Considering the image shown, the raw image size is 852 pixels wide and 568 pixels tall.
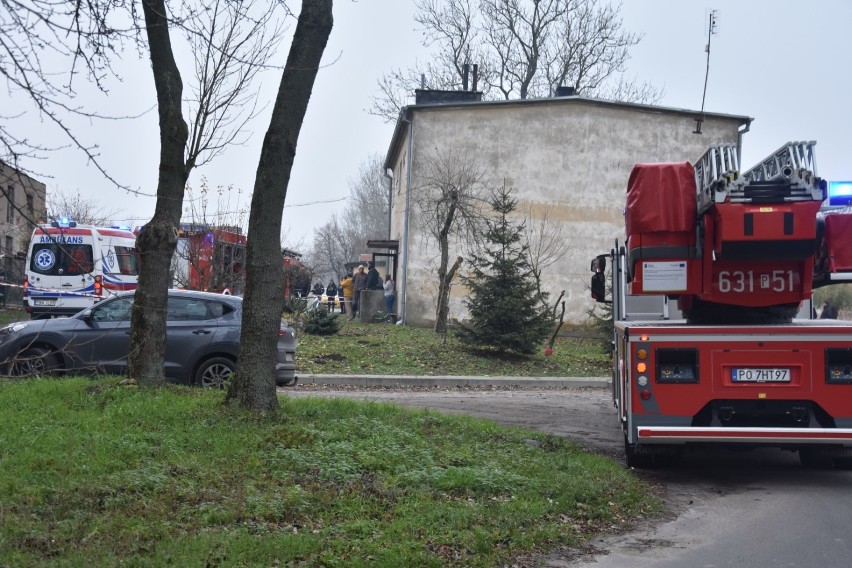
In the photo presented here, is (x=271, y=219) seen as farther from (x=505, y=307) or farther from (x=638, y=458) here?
(x=505, y=307)

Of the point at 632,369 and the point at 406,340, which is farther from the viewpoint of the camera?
the point at 406,340

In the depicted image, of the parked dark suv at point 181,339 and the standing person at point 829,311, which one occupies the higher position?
the standing person at point 829,311

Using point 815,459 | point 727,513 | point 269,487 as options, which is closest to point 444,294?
point 815,459

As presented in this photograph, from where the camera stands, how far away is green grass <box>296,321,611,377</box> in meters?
19.4

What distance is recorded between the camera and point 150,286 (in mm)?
9695

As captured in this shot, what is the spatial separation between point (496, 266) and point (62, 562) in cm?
1660

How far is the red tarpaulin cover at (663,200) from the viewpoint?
28.7ft

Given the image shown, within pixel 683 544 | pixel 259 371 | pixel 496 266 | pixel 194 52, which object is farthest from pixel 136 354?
pixel 496 266

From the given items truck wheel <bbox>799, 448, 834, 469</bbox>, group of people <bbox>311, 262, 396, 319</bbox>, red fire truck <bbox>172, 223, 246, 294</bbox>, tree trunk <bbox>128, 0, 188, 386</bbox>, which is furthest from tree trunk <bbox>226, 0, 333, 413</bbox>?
group of people <bbox>311, 262, 396, 319</bbox>

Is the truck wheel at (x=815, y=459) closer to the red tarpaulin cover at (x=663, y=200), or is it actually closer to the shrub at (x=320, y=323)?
the red tarpaulin cover at (x=663, y=200)

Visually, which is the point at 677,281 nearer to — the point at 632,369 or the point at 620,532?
the point at 632,369

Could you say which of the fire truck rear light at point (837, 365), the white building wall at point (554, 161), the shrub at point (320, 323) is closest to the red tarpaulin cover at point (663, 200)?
the fire truck rear light at point (837, 365)

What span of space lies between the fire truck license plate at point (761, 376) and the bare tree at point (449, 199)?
16.8 metres

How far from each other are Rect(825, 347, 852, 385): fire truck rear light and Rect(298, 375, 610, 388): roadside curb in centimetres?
1047
